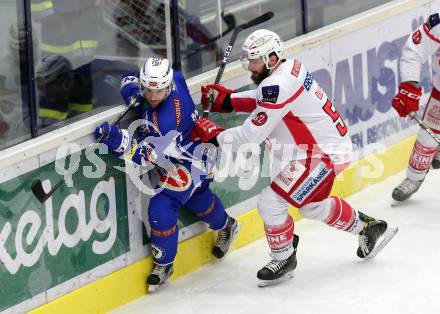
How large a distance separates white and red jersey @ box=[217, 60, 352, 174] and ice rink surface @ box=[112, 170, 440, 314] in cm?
59

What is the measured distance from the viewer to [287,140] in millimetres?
5797

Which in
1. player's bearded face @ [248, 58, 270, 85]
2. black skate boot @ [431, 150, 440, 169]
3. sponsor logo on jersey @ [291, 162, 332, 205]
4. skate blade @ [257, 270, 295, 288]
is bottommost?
black skate boot @ [431, 150, 440, 169]

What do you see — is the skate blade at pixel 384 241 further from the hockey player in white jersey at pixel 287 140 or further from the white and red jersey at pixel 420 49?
the white and red jersey at pixel 420 49

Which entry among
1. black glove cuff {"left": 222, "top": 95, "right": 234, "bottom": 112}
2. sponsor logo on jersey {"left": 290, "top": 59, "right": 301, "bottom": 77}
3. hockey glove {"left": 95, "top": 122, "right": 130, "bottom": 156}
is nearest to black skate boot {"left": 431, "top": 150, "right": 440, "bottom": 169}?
black glove cuff {"left": 222, "top": 95, "right": 234, "bottom": 112}

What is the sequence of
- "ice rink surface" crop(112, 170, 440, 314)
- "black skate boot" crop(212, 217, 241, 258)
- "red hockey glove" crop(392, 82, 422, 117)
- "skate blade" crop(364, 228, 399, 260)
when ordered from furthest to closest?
"red hockey glove" crop(392, 82, 422, 117)
"black skate boot" crop(212, 217, 241, 258)
"skate blade" crop(364, 228, 399, 260)
"ice rink surface" crop(112, 170, 440, 314)

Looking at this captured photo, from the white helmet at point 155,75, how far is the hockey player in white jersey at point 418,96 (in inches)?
58.4

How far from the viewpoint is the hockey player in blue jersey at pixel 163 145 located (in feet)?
18.3

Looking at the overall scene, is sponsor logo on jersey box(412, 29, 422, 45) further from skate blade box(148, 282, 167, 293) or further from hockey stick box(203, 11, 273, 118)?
skate blade box(148, 282, 167, 293)

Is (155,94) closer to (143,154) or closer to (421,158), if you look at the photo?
(143,154)

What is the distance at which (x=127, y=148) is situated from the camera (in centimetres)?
560

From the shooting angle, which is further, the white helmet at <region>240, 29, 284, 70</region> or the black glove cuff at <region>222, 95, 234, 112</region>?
the black glove cuff at <region>222, 95, 234, 112</region>

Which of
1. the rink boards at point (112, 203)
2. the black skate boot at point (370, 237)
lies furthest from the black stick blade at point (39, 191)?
the black skate boot at point (370, 237)

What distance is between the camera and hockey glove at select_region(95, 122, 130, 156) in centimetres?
550

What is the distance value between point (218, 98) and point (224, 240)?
0.75m
